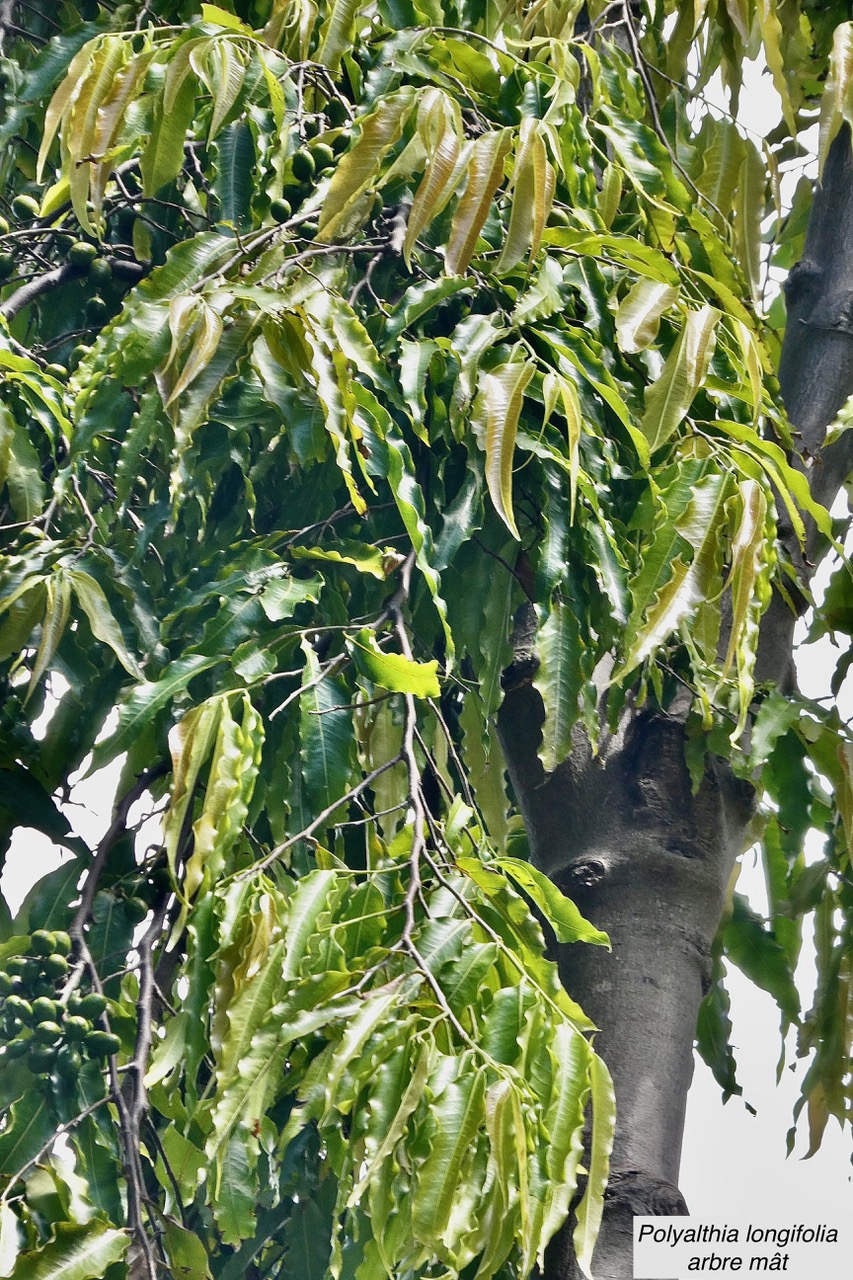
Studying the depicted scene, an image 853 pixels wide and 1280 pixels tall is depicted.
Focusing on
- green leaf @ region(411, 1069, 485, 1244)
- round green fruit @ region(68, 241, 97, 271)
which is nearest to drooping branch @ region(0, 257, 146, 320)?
round green fruit @ region(68, 241, 97, 271)

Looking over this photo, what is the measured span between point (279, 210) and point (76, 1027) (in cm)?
59

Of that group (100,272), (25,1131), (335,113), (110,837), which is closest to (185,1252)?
(25,1131)

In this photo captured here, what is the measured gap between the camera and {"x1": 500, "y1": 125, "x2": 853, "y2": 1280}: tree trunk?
93 cm

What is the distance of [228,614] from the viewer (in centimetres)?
86

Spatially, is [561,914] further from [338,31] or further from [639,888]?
[338,31]

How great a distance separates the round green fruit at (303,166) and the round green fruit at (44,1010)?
0.63 meters

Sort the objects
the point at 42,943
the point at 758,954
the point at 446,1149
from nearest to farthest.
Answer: the point at 446,1149
the point at 42,943
the point at 758,954

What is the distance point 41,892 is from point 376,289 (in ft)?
1.76

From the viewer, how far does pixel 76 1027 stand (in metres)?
0.83

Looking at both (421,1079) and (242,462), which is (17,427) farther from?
(421,1079)

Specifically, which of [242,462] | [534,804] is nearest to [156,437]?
[242,462]

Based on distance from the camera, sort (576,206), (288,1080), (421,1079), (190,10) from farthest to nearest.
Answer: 1. (190,10)
2. (576,206)
3. (288,1080)
4. (421,1079)

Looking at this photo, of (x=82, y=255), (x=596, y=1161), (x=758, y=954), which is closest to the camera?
(x=596, y=1161)

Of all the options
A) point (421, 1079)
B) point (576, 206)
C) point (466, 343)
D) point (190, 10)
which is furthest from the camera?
point (190, 10)
